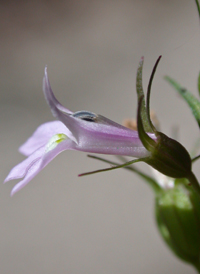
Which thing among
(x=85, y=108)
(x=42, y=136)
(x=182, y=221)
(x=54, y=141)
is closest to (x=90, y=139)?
(x=54, y=141)

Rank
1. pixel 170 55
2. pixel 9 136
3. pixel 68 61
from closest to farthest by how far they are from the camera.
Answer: pixel 9 136 → pixel 170 55 → pixel 68 61

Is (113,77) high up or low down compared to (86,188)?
up

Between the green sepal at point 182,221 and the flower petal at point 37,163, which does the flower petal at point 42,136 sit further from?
the green sepal at point 182,221

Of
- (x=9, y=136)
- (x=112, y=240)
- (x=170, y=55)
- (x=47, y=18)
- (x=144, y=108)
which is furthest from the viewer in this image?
(x=47, y=18)

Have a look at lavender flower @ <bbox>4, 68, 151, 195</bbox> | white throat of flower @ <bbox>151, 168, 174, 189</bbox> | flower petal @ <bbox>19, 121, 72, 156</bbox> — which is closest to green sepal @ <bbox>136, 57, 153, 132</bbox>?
lavender flower @ <bbox>4, 68, 151, 195</bbox>

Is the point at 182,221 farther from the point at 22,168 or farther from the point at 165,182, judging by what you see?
the point at 22,168

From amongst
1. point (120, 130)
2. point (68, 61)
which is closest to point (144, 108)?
point (120, 130)

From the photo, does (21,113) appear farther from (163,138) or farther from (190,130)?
(163,138)
